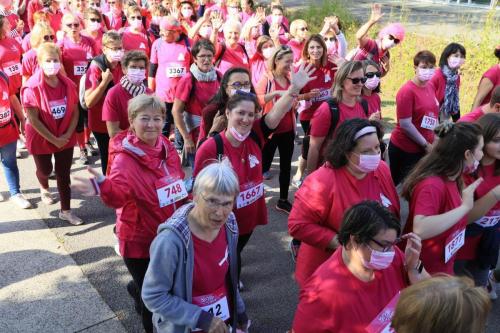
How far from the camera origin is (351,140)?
9.95ft

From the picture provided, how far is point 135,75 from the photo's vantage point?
15.9ft

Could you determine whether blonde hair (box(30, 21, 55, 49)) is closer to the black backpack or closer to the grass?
the black backpack

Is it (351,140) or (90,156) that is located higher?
(351,140)

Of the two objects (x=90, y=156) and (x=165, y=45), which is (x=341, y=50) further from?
(x=90, y=156)

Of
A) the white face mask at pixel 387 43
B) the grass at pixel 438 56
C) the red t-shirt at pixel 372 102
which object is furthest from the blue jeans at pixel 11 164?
the grass at pixel 438 56

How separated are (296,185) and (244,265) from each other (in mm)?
2070

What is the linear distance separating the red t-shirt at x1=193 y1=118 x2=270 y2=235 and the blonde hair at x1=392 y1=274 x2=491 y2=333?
6.77 feet

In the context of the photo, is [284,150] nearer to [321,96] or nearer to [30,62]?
[321,96]

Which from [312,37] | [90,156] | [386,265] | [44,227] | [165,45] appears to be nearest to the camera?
[386,265]

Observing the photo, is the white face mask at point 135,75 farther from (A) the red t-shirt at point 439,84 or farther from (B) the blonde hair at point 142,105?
(A) the red t-shirt at point 439,84

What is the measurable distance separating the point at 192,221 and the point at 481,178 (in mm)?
2066

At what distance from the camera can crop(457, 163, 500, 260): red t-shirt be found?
3475 mm

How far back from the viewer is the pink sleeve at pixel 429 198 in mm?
2889

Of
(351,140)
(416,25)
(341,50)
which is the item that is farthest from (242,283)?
(416,25)
